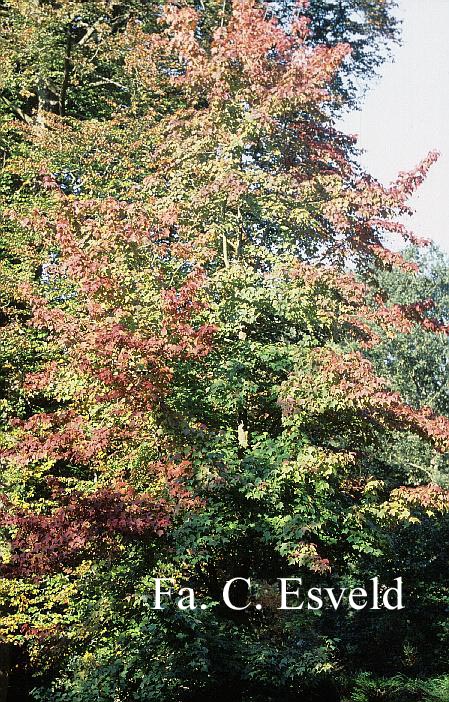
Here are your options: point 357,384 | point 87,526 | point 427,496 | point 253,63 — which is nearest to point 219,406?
point 357,384

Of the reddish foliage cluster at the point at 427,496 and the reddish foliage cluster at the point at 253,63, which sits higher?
the reddish foliage cluster at the point at 253,63

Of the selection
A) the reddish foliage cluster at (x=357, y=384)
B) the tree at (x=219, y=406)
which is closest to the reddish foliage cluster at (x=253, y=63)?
the tree at (x=219, y=406)

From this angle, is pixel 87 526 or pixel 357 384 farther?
pixel 357 384

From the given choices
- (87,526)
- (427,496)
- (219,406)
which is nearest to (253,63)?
(219,406)

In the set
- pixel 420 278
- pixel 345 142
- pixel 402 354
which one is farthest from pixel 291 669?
pixel 420 278

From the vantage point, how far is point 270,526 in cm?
806

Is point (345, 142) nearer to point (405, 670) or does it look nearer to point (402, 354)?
point (405, 670)

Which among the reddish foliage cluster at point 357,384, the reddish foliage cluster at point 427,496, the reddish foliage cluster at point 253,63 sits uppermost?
the reddish foliage cluster at point 253,63

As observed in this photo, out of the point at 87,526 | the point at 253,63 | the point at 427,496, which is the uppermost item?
the point at 253,63

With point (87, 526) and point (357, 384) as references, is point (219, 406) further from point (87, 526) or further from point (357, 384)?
point (87, 526)

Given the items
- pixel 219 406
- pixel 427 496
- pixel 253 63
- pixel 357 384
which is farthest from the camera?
pixel 253 63

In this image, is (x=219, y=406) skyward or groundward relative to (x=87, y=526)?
skyward

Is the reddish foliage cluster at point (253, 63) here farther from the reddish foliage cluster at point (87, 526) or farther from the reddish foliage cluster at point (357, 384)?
the reddish foliage cluster at point (87, 526)

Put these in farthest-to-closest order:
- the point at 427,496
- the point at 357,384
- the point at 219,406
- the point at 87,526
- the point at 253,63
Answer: the point at 253,63 < the point at 219,406 < the point at 427,496 < the point at 357,384 < the point at 87,526
